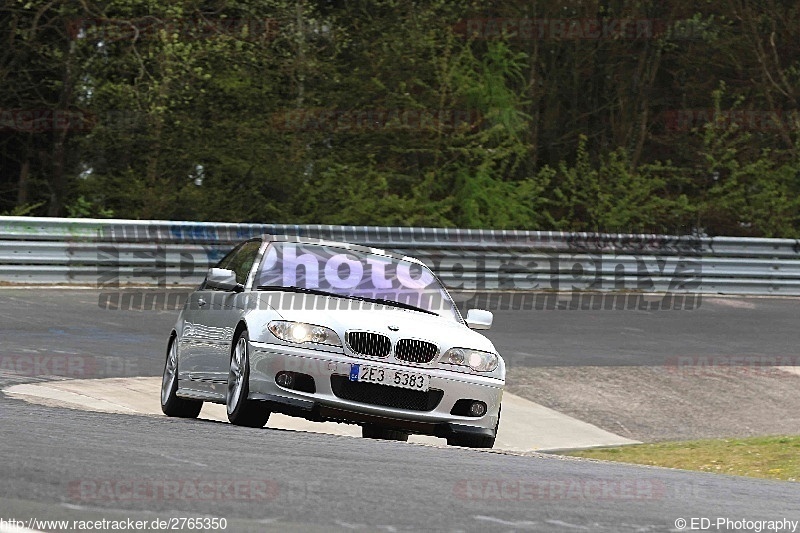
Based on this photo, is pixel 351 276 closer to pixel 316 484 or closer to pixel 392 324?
pixel 392 324

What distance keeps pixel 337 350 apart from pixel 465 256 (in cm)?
1400

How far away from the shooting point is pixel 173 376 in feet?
38.9

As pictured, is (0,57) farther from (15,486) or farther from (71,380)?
(15,486)

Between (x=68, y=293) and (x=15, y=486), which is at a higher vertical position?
(x=15, y=486)

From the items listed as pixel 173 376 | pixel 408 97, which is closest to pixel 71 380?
pixel 173 376

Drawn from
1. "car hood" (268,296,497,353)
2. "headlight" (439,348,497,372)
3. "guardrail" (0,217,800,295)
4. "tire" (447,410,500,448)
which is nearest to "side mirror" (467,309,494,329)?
"car hood" (268,296,497,353)

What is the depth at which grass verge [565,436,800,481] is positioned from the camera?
1217 centimetres

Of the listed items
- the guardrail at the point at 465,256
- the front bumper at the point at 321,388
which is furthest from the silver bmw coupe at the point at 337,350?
the guardrail at the point at 465,256

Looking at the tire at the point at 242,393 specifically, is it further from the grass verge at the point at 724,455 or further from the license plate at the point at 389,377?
the grass verge at the point at 724,455

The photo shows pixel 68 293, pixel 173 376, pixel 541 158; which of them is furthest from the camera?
pixel 541 158

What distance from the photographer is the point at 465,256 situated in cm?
2406

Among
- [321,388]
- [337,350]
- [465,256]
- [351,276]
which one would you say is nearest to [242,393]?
[321,388]

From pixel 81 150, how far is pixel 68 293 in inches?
295

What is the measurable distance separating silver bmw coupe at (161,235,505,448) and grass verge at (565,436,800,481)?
242cm
